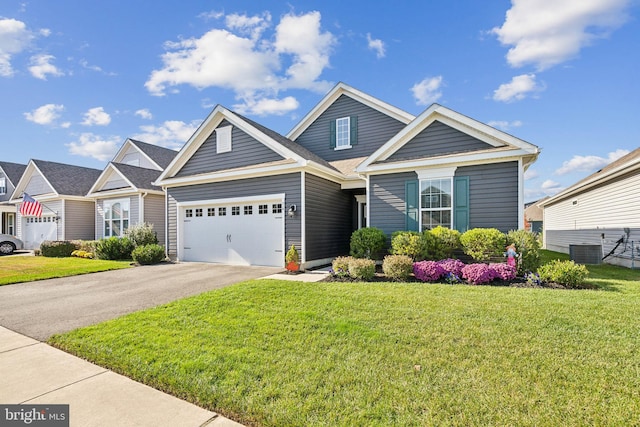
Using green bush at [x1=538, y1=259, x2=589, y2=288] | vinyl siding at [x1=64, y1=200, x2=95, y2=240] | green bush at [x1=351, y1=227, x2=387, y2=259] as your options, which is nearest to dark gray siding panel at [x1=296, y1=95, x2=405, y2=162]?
green bush at [x1=351, y1=227, x2=387, y2=259]

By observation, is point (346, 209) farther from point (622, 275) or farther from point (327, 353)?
point (327, 353)

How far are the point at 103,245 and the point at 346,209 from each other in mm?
11898

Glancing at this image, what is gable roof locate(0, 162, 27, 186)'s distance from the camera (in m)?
24.6

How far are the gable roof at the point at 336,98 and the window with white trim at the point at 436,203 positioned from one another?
450cm

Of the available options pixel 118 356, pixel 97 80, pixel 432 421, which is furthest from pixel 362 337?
pixel 97 80

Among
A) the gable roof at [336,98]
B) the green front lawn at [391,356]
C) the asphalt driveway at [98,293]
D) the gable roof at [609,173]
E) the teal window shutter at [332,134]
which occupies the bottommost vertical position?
the asphalt driveway at [98,293]

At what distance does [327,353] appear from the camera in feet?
12.1

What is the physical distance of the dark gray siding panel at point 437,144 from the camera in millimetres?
9445

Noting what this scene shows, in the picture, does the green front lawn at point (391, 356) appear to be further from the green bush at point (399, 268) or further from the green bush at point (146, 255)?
the green bush at point (146, 255)

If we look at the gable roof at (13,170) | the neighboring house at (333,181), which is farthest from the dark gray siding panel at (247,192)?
the gable roof at (13,170)

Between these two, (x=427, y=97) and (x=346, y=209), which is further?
(x=427, y=97)

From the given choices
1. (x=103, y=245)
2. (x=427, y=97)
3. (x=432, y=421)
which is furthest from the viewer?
(x=427, y=97)

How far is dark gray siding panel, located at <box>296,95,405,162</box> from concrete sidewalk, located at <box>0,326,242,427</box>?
1245cm

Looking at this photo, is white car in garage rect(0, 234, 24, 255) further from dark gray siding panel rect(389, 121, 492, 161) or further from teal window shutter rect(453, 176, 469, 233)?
teal window shutter rect(453, 176, 469, 233)
